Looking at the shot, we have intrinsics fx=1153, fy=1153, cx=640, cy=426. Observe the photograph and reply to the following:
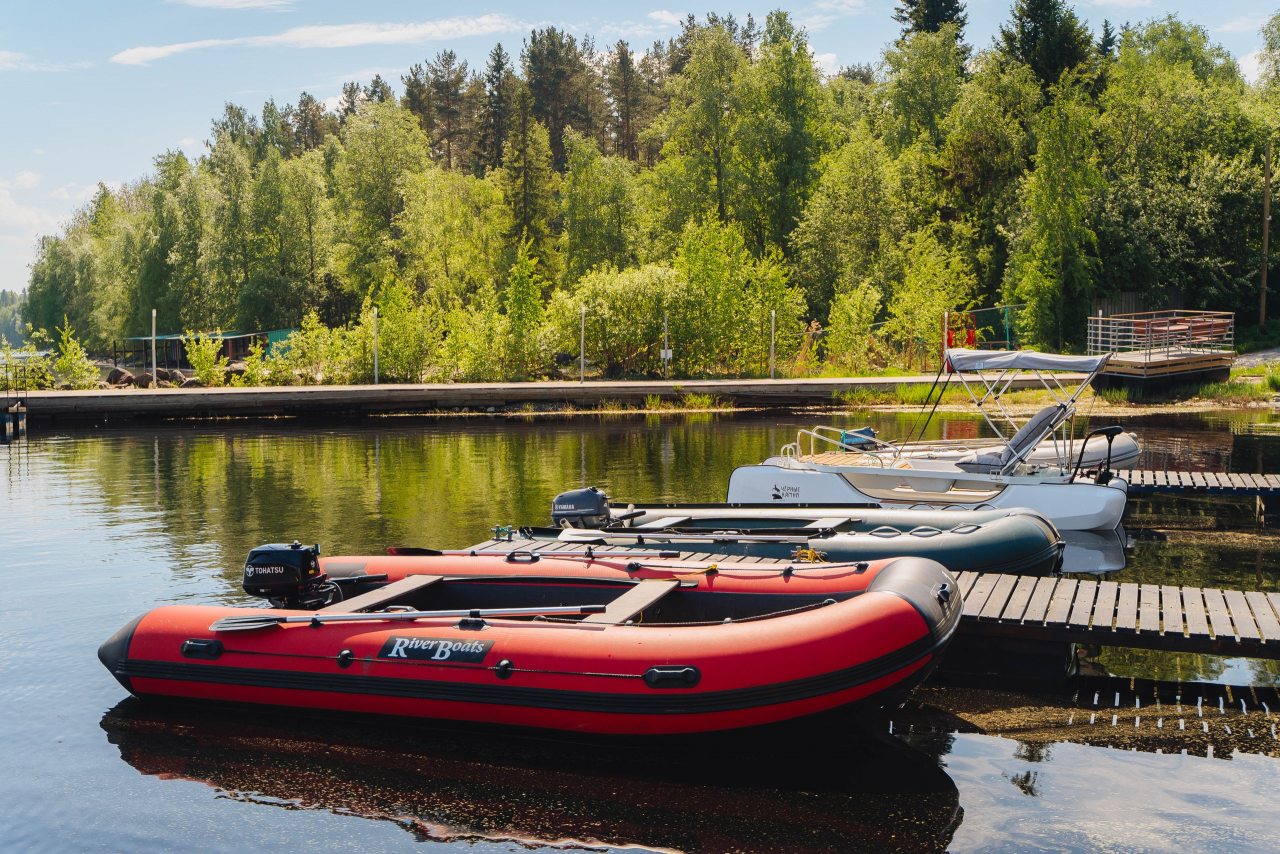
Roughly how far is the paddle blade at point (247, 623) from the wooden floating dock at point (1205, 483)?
12828mm

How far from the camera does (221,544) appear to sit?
14.7m

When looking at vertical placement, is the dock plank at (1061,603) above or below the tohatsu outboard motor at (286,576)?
below

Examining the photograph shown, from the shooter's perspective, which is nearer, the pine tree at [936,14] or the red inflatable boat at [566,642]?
the red inflatable boat at [566,642]

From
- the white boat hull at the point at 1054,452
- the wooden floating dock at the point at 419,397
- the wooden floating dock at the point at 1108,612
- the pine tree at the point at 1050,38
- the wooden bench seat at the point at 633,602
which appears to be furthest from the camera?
the pine tree at the point at 1050,38

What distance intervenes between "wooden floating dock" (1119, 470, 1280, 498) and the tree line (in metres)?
22.8

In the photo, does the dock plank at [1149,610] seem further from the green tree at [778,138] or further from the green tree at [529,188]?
the green tree at [529,188]

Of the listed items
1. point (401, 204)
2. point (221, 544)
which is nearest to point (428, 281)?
point (401, 204)

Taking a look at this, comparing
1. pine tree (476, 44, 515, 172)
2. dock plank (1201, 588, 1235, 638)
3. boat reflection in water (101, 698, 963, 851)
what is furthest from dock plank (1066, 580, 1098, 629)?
pine tree (476, 44, 515, 172)

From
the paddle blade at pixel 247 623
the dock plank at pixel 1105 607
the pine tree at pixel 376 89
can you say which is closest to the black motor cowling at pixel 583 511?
the paddle blade at pixel 247 623

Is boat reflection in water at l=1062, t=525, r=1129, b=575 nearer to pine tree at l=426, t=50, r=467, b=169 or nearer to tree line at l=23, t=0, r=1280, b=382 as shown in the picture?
tree line at l=23, t=0, r=1280, b=382

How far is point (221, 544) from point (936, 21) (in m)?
51.0

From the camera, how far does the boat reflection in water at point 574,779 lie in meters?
6.62

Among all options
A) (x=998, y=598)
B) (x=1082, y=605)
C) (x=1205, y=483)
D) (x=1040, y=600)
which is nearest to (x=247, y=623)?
(x=998, y=598)

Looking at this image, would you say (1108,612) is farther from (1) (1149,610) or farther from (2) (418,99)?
(2) (418,99)
